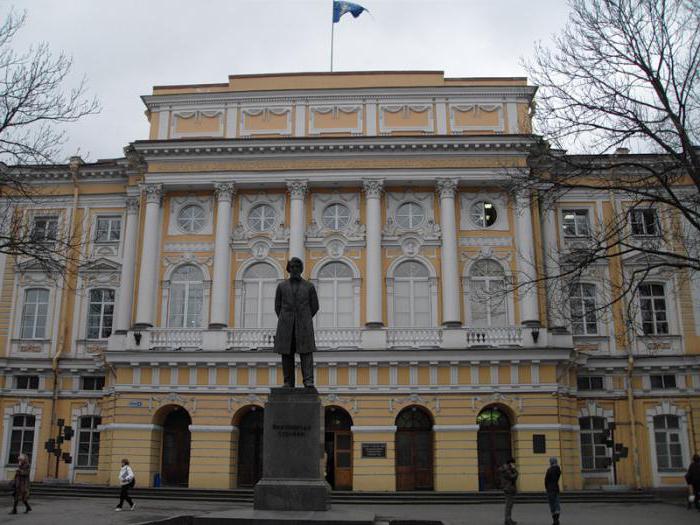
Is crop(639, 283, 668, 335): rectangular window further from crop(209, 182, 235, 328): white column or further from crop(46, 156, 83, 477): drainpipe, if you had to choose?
crop(46, 156, 83, 477): drainpipe

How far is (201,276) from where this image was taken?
109 feet

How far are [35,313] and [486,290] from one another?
2023cm

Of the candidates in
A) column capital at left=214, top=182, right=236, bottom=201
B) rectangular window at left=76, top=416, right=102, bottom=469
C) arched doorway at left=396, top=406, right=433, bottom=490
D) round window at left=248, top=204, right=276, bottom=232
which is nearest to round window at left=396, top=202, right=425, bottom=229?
round window at left=248, top=204, right=276, bottom=232

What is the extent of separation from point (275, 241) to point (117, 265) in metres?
7.42

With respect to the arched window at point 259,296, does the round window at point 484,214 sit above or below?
above

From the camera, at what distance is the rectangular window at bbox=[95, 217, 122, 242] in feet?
116

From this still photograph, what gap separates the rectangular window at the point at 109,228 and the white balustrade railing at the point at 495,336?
16.6 metres

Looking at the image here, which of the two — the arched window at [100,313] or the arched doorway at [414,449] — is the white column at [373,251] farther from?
the arched window at [100,313]

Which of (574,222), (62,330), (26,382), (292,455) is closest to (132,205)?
(62,330)

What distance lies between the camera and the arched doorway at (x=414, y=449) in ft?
98.0

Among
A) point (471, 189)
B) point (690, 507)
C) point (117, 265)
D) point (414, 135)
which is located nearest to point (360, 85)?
point (414, 135)

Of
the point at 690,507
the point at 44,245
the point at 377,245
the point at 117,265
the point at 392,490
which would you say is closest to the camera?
the point at 44,245

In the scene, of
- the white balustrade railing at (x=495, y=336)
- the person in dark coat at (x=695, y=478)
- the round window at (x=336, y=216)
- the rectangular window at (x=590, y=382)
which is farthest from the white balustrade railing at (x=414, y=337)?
the person in dark coat at (x=695, y=478)

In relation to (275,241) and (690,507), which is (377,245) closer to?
(275,241)
